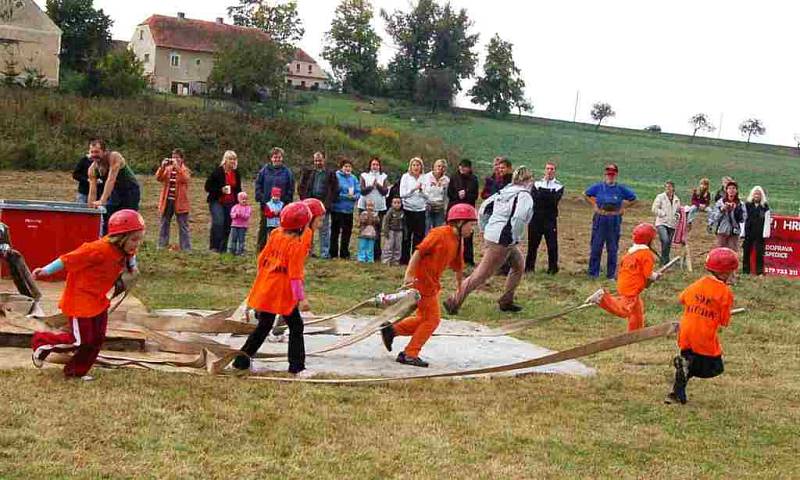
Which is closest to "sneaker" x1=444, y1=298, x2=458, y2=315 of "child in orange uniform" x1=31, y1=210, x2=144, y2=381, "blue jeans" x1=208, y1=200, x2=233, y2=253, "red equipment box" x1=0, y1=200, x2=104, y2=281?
"red equipment box" x1=0, y1=200, x2=104, y2=281

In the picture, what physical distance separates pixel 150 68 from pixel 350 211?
66.0 meters

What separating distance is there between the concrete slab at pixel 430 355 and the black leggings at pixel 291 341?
9.4 inches

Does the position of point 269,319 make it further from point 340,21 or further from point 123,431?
point 340,21

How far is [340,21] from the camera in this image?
84.8 m

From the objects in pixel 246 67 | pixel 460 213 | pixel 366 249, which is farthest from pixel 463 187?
pixel 246 67

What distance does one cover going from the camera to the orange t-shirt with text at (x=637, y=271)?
33.5ft

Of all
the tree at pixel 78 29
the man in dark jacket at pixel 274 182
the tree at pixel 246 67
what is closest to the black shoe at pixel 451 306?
the man in dark jacket at pixel 274 182

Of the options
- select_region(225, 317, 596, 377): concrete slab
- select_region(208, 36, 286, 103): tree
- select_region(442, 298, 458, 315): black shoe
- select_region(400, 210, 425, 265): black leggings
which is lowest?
select_region(225, 317, 596, 377): concrete slab

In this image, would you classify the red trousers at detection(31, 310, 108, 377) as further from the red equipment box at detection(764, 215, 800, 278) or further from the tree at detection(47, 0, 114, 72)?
the tree at detection(47, 0, 114, 72)

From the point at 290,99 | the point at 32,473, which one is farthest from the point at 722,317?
the point at 290,99

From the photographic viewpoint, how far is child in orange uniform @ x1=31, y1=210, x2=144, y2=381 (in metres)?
7.35

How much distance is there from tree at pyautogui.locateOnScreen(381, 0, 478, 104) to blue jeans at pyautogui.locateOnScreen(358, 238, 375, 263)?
2578 inches

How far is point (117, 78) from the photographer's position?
144 feet

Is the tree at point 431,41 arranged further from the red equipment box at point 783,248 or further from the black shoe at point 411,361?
the black shoe at point 411,361
